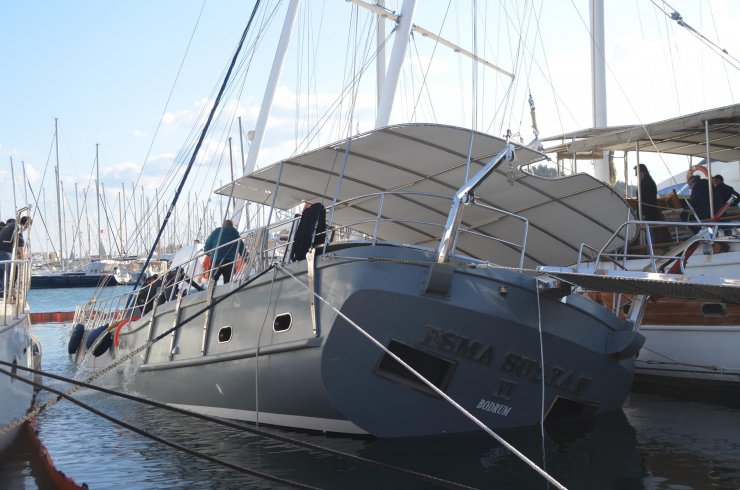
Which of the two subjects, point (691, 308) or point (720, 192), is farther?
point (720, 192)

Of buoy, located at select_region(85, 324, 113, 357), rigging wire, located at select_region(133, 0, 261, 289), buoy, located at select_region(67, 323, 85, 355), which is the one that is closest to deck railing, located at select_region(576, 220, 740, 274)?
rigging wire, located at select_region(133, 0, 261, 289)

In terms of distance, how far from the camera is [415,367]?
956 centimetres

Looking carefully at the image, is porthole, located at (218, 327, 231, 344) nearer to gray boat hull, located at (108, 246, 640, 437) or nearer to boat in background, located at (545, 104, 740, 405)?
gray boat hull, located at (108, 246, 640, 437)

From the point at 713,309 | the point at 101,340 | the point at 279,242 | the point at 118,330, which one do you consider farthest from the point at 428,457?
the point at 101,340

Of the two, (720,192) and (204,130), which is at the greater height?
(204,130)

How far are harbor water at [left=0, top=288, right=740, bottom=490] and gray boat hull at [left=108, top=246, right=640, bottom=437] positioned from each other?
0.34 m

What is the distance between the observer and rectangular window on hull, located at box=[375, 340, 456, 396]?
30.9 feet

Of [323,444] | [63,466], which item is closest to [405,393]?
[323,444]

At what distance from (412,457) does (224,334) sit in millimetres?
3332

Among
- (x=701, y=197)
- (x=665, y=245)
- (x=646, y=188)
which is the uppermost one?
(x=646, y=188)

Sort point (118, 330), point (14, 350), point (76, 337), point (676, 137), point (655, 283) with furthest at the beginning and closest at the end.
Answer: point (76, 337) → point (676, 137) → point (118, 330) → point (14, 350) → point (655, 283)

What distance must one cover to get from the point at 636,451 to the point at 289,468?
4314mm

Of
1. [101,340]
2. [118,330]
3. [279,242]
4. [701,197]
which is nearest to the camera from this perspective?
[118,330]

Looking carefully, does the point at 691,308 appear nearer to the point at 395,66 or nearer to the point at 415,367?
the point at 415,367
